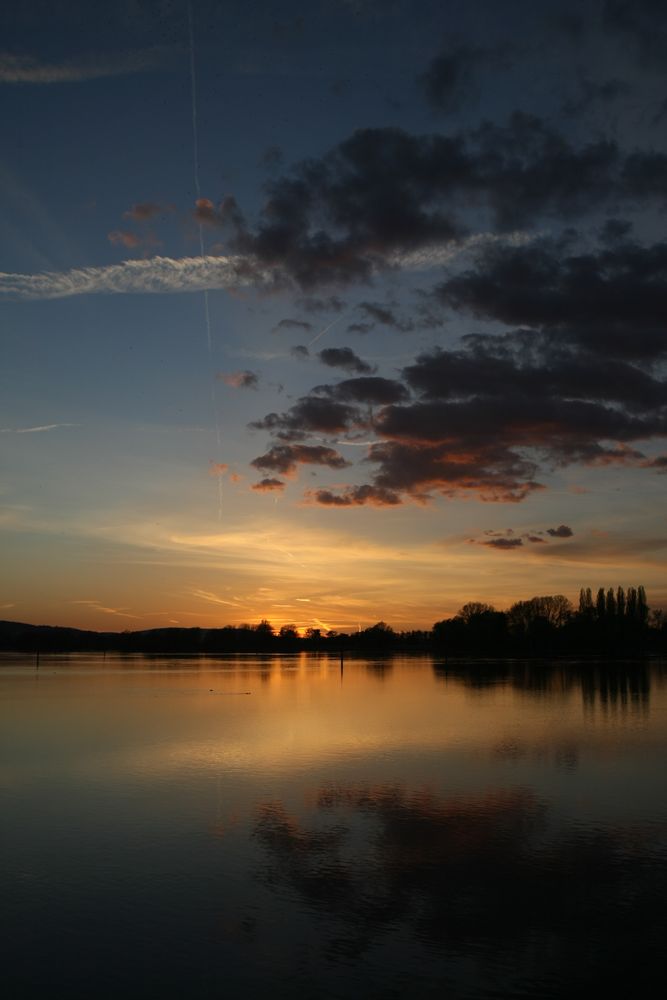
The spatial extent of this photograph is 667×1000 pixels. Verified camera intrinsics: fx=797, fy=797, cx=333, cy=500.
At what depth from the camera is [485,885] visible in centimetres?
1493

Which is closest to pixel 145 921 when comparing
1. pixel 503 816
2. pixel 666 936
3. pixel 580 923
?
pixel 580 923

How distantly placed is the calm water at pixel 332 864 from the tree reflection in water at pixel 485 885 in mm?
52

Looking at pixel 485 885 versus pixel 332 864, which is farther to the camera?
pixel 332 864

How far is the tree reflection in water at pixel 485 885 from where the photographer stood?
11.8m

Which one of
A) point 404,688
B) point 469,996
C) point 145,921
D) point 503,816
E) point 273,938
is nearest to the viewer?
point 469,996

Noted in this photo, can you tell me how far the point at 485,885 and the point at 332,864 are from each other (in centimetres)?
312

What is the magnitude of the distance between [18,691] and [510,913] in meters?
→ 57.1

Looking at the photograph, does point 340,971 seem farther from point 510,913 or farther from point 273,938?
point 510,913

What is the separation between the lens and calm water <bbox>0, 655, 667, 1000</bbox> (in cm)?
1141

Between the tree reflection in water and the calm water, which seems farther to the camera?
the tree reflection in water

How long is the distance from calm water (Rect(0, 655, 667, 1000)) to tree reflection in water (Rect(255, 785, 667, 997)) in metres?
0.05

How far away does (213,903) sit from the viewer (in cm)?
1411

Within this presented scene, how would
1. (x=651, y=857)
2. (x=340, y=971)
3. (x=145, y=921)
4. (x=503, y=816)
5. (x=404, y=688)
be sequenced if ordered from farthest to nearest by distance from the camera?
(x=404, y=688)
(x=503, y=816)
(x=651, y=857)
(x=145, y=921)
(x=340, y=971)

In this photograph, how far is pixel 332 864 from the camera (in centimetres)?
1616
